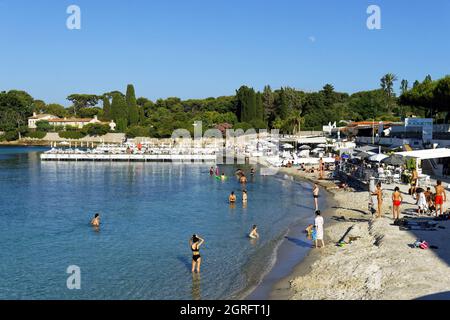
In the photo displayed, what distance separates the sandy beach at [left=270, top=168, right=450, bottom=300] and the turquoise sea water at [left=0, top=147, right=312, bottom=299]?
1.77 metres

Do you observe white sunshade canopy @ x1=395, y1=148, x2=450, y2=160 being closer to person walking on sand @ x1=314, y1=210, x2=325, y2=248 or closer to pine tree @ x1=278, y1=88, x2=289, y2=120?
person walking on sand @ x1=314, y1=210, x2=325, y2=248

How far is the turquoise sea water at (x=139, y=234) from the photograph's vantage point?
53.1 ft

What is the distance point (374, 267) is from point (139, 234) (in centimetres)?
1247

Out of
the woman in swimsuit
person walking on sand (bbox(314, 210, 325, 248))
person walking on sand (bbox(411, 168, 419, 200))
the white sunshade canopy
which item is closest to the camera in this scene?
the woman in swimsuit

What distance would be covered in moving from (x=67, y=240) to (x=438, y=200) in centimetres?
1648

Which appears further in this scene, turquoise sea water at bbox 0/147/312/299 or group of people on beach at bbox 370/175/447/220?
group of people on beach at bbox 370/175/447/220

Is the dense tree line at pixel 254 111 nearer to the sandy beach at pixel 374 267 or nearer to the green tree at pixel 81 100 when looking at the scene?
the green tree at pixel 81 100

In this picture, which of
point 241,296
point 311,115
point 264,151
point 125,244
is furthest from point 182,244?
point 311,115

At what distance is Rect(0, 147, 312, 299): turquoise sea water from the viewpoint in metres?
16.2

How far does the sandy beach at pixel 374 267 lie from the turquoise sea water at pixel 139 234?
69.9 inches

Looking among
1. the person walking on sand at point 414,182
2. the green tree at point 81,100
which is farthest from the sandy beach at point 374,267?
the green tree at point 81,100

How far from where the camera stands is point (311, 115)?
10050 cm

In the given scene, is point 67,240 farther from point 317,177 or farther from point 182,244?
point 317,177

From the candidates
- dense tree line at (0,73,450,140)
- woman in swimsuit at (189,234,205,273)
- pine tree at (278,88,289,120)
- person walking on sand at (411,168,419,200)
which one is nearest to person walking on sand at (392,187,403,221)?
person walking on sand at (411,168,419,200)
